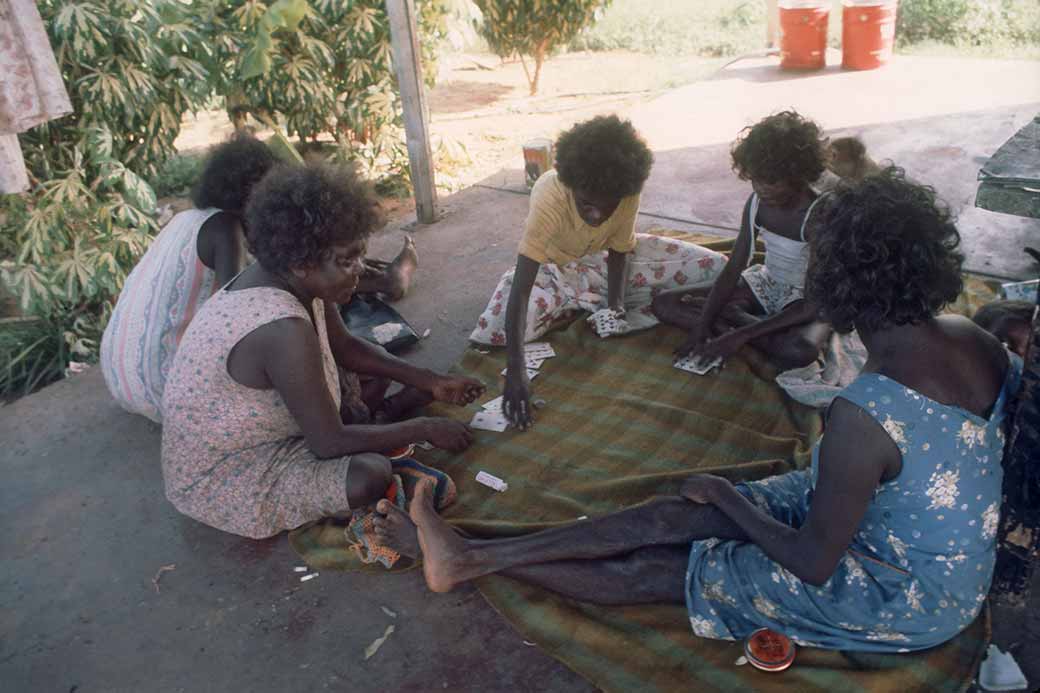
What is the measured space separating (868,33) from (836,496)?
791 cm

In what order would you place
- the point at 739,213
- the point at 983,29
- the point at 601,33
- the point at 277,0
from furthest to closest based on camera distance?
the point at 601,33
the point at 983,29
the point at 277,0
the point at 739,213

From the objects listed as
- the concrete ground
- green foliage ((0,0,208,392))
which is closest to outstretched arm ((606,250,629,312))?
the concrete ground

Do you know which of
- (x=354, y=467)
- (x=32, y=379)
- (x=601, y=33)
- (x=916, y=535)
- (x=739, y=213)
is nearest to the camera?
(x=916, y=535)

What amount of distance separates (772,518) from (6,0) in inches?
151

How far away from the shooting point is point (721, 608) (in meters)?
2.38

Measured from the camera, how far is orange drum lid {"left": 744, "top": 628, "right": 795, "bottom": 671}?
2.29 meters

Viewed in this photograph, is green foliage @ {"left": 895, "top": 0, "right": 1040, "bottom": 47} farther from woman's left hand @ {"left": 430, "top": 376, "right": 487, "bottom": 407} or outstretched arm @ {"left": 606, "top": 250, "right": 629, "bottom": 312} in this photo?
woman's left hand @ {"left": 430, "top": 376, "right": 487, "bottom": 407}

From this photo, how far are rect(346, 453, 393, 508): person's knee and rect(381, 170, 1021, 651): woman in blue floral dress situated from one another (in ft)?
3.53

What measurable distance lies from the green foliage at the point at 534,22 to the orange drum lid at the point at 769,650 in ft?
27.1

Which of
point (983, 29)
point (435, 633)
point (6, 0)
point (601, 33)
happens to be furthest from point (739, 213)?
point (601, 33)

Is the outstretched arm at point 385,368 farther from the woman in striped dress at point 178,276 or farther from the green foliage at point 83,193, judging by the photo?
the green foliage at point 83,193

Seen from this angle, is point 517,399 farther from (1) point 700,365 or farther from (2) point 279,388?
(2) point 279,388

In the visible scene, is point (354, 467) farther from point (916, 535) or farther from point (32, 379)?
point (32, 379)

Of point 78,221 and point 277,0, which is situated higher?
point 277,0
